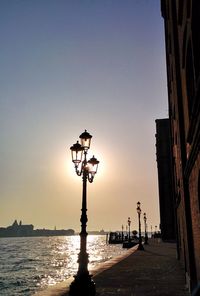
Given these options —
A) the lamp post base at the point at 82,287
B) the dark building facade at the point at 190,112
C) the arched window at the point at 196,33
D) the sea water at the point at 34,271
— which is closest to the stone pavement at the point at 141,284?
the lamp post base at the point at 82,287

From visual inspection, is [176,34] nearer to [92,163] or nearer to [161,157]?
[92,163]

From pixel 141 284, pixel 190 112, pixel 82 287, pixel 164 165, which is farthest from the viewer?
pixel 164 165

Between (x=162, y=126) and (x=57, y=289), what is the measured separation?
49629mm

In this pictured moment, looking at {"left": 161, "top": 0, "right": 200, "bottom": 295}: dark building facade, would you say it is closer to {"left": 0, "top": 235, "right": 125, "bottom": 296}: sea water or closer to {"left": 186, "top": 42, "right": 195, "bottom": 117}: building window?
{"left": 186, "top": 42, "right": 195, "bottom": 117}: building window

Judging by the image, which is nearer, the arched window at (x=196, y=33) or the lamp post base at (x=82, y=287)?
the arched window at (x=196, y=33)

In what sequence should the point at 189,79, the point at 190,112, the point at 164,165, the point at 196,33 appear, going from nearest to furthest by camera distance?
the point at 196,33, the point at 190,112, the point at 189,79, the point at 164,165

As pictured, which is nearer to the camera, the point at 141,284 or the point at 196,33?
the point at 196,33

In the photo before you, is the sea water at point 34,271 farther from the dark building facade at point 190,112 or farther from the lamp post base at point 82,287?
the dark building facade at point 190,112

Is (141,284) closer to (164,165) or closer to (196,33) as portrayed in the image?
(196,33)

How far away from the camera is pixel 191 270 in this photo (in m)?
9.40

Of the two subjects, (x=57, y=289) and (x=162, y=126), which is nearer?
(x=57, y=289)

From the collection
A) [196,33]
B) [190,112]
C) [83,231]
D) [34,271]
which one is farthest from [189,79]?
[34,271]

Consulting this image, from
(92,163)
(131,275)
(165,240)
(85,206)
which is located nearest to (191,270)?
(85,206)

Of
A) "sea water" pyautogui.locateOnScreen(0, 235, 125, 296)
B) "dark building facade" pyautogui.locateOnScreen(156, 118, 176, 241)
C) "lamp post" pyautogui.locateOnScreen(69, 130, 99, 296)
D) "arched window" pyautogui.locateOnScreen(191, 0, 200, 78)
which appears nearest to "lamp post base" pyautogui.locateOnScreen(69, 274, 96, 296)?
"lamp post" pyautogui.locateOnScreen(69, 130, 99, 296)
